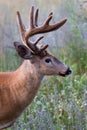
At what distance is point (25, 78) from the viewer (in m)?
6.10

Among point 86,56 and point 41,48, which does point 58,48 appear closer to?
point 86,56

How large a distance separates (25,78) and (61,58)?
252 centimetres

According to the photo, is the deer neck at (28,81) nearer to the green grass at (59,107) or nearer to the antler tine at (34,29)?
the antler tine at (34,29)

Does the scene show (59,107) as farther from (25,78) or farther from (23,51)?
(23,51)

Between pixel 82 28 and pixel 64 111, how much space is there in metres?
2.31

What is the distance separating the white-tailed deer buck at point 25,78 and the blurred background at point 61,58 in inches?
15.0

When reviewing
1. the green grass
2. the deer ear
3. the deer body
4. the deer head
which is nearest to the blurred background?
the green grass

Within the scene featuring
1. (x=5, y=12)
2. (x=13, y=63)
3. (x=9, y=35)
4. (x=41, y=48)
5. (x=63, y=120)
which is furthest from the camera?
(x=5, y=12)

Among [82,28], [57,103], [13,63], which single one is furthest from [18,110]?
→ [82,28]

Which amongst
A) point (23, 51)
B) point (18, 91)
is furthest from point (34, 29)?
point (18, 91)

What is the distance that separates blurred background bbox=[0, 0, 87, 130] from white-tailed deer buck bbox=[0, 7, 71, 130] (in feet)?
1.25

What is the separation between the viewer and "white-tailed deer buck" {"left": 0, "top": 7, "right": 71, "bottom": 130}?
19.9 ft

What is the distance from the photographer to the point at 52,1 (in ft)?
33.0

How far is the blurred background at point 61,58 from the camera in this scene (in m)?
6.56
